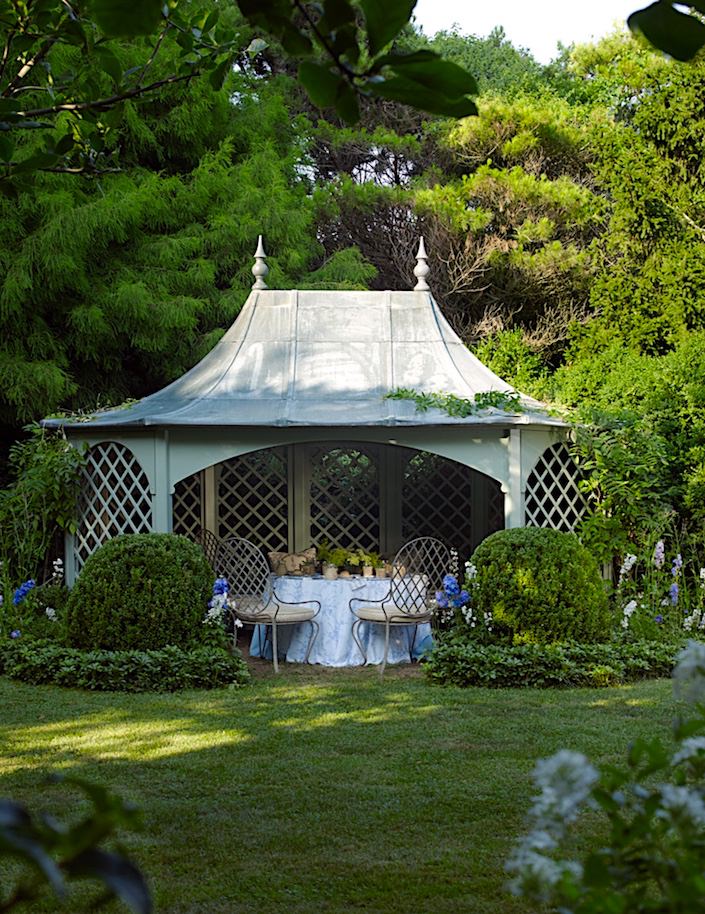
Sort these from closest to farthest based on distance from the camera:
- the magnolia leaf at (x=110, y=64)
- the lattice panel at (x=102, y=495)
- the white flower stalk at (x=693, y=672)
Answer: the white flower stalk at (x=693, y=672) < the magnolia leaf at (x=110, y=64) < the lattice panel at (x=102, y=495)

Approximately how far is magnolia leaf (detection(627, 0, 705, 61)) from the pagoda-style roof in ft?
22.9

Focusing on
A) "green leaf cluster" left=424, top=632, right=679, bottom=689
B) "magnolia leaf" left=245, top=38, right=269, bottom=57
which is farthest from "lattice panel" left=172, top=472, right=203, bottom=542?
"magnolia leaf" left=245, top=38, right=269, bottom=57

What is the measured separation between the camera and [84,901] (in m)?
3.52

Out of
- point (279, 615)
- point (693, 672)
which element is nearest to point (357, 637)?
point (279, 615)

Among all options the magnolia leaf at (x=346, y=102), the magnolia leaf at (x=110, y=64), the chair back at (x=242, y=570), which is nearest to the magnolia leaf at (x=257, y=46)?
the magnolia leaf at (x=110, y=64)

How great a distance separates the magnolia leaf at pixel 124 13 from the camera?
1.12 meters

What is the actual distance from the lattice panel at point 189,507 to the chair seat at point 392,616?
2.60 metres

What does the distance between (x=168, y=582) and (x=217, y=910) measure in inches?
160

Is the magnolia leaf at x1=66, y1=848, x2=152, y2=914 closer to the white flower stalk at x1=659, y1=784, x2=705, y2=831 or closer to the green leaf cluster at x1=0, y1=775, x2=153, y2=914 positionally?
the green leaf cluster at x1=0, y1=775, x2=153, y2=914

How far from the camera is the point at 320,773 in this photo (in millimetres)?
5113

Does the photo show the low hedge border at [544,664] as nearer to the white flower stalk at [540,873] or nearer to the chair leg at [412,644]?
the chair leg at [412,644]

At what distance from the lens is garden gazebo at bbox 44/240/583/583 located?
8.52m

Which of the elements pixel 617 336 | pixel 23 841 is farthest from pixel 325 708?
pixel 617 336

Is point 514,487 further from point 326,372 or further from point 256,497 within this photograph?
point 256,497
